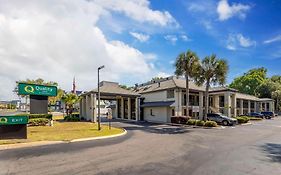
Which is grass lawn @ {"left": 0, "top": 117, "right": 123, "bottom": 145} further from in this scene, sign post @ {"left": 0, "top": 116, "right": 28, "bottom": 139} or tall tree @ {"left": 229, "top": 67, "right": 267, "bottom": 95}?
tall tree @ {"left": 229, "top": 67, "right": 267, "bottom": 95}

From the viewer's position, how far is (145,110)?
4319 cm

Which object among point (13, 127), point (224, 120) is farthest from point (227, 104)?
point (13, 127)

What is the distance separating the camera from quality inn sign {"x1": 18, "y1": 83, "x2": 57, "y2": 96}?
27.0m

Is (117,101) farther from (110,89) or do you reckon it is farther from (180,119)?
(180,119)

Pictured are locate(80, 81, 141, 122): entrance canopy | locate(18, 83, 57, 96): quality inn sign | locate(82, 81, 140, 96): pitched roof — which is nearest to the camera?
locate(18, 83, 57, 96): quality inn sign

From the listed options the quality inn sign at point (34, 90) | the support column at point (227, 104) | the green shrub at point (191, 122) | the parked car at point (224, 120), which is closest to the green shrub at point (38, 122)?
the quality inn sign at point (34, 90)

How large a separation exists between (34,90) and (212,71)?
2485 cm

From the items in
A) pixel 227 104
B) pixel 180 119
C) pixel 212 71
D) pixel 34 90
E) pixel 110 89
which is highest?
pixel 212 71

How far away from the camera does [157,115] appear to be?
39.9m

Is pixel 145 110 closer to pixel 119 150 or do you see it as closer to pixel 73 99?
pixel 73 99

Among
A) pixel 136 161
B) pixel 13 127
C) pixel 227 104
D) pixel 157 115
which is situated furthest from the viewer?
pixel 227 104

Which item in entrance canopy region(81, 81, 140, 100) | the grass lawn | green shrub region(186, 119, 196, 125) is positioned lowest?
green shrub region(186, 119, 196, 125)

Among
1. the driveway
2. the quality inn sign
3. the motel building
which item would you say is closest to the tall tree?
the motel building

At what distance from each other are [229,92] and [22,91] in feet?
121
